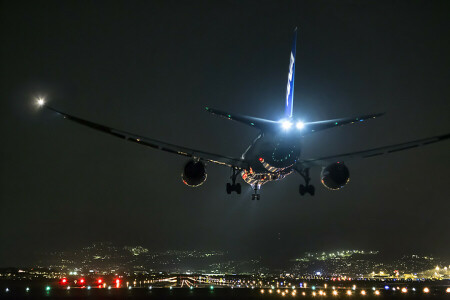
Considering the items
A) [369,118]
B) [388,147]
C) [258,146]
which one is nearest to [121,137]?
[258,146]

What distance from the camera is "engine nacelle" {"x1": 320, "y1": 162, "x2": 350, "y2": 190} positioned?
28.9m

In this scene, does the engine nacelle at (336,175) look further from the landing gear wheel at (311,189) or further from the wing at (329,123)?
the wing at (329,123)

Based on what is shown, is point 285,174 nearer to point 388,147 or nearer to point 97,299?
point 388,147

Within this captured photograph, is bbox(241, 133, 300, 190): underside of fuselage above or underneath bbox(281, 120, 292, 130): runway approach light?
underneath

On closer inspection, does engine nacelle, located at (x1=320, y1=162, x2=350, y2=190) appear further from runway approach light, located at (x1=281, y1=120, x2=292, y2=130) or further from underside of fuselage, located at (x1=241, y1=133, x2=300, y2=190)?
runway approach light, located at (x1=281, y1=120, x2=292, y2=130)

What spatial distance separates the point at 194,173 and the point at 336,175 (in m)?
9.58

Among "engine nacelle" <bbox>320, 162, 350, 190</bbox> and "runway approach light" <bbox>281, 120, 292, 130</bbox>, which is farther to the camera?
"engine nacelle" <bbox>320, 162, 350, 190</bbox>

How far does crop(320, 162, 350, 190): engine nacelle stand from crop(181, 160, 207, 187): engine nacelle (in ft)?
27.4

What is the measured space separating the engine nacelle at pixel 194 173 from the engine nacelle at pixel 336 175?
27.4 feet

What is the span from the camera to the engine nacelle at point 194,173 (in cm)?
2833

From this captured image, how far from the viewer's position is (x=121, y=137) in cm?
2386

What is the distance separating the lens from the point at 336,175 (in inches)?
1138

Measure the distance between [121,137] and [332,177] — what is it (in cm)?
1426

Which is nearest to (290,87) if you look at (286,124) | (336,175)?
(286,124)
